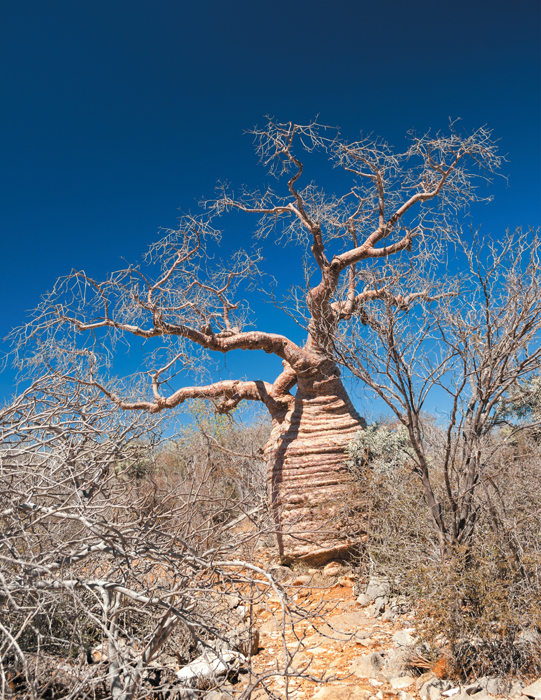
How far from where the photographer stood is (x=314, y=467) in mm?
7004

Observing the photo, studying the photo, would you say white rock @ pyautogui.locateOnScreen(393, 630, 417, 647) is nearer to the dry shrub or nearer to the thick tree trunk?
the dry shrub

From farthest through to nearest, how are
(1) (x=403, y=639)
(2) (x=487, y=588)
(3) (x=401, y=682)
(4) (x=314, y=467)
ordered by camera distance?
(4) (x=314, y=467), (1) (x=403, y=639), (3) (x=401, y=682), (2) (x=487, y=588)

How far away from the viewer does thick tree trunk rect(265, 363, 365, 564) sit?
6578 millimetres

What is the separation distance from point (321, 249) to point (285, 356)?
68.5 inches

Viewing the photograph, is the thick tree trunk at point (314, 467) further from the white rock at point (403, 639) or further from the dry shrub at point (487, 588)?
the dry shrub at point (487, 588)

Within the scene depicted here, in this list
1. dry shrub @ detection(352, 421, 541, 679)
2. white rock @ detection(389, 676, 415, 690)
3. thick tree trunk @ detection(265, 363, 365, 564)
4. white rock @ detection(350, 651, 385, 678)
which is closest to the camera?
dry shrub @ detection(352, 421, 541, 679)

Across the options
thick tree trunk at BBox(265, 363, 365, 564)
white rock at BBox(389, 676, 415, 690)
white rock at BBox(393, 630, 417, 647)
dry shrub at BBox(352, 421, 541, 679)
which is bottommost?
white rock at BBox(389, 676, 415, 690)

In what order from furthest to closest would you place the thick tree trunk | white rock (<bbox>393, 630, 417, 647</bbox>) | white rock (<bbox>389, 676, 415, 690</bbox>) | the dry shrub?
the thick tree trunk, white rock (<bbox>393, 630, 417, 647</bbox>), white rock (<bbox>389, 676, 415, 690</bbox>), the dry shrub

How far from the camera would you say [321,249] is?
7.05 metres

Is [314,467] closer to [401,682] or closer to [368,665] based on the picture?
[368,665]

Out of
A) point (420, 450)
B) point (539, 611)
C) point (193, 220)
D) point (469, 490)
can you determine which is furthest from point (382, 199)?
point (539, 611)

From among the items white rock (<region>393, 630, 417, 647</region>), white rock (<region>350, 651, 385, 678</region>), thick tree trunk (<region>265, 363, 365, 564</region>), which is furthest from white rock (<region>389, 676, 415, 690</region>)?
thick tree trunk (<region>265, 363, 365, 564</region>)

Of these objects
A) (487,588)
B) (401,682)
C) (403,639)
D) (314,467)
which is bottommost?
(401,682)

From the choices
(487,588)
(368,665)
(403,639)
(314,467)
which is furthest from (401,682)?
(314,467)
